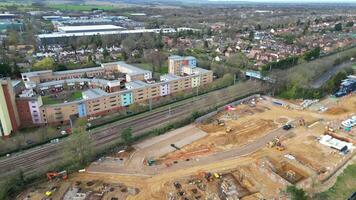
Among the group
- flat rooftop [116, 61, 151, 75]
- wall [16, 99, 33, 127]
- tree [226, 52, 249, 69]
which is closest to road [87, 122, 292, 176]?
wall [16, 99, 33, 127]

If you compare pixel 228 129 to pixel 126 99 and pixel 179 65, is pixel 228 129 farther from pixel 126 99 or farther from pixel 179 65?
pixel 179 65

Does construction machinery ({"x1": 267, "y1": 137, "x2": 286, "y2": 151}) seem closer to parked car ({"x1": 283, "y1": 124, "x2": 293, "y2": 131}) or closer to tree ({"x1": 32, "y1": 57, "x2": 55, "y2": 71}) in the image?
parked car ({"x1": 283, "y1": 124, "x2": 293, "y2": 131})

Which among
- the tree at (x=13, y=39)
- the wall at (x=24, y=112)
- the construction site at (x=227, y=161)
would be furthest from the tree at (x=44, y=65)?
the construction site at (x=227, y=161)

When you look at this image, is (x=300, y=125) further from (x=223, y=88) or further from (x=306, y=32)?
(x=306, y=32)

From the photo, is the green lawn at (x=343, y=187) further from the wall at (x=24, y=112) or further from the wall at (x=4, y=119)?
the wall at (x=24, y=112)

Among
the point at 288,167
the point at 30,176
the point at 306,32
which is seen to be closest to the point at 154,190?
the point at 30,176

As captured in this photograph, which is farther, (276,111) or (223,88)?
(223,88)
